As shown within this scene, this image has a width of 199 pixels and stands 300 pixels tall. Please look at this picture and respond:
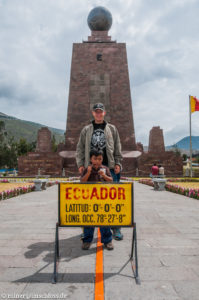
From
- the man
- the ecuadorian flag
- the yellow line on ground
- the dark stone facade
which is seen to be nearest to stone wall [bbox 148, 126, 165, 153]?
the dark stone facade

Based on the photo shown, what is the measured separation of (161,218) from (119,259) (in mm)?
3185

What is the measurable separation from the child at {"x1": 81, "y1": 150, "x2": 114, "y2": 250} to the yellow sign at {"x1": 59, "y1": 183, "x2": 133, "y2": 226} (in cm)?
65

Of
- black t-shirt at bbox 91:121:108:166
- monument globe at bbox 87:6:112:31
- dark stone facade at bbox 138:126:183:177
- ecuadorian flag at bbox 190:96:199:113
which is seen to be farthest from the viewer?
monument globe at bbox 87:6:112:31

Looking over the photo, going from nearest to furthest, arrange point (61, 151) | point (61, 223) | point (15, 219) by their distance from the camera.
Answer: point (61, 223), point (15, 219), point (61, 151)

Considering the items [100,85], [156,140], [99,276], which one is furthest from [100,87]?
[99,276]

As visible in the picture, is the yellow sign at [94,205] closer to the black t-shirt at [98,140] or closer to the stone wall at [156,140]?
the black t-shirt at [98,140]

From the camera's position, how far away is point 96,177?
4191 mm

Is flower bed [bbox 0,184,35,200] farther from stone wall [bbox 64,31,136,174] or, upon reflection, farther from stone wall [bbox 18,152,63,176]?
stone wall [bbox 64,31,136,174]

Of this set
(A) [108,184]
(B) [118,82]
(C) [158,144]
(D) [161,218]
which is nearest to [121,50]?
(B) [118,82]

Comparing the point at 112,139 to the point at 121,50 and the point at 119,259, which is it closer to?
the point at 119,259

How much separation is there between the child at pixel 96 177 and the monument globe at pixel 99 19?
33729mm

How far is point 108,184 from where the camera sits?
3408 mm

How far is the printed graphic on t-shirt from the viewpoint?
14.9 feet

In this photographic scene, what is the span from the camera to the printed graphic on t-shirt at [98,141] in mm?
4527
